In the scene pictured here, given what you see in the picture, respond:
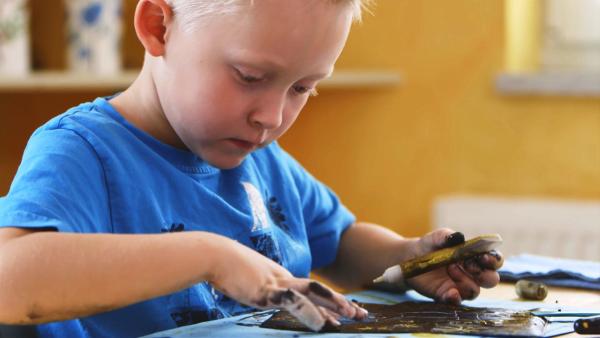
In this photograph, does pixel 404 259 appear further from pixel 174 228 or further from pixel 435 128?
pixel 435 128

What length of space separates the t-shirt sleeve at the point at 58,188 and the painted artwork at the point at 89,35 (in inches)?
44.5

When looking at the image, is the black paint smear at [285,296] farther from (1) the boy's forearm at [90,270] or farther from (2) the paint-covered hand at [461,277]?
(2) the paint-covered hand at [461,277]

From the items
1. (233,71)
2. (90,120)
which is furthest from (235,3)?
(90,120)

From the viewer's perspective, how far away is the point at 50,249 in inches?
31.8

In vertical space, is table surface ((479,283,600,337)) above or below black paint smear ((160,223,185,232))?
below

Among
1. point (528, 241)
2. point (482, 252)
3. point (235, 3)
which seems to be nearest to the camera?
point (235, 3)

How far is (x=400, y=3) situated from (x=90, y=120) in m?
1.63

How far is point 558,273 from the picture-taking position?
1179 millimetres

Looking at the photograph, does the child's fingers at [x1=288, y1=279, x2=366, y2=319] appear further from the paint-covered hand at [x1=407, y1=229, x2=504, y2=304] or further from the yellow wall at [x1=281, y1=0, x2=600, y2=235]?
the yellow wall at [x1=281, y1=0, x2=600, y2=235]

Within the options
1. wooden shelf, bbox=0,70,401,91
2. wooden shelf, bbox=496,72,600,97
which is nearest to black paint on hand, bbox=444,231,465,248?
wooden shelf, bbox=0,70,401,91

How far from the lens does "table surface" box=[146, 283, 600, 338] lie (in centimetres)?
86

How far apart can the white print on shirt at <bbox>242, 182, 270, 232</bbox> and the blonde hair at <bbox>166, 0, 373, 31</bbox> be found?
0.24m

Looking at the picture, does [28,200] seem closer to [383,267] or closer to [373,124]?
[383,267]

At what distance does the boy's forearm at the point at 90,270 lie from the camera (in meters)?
0.79
